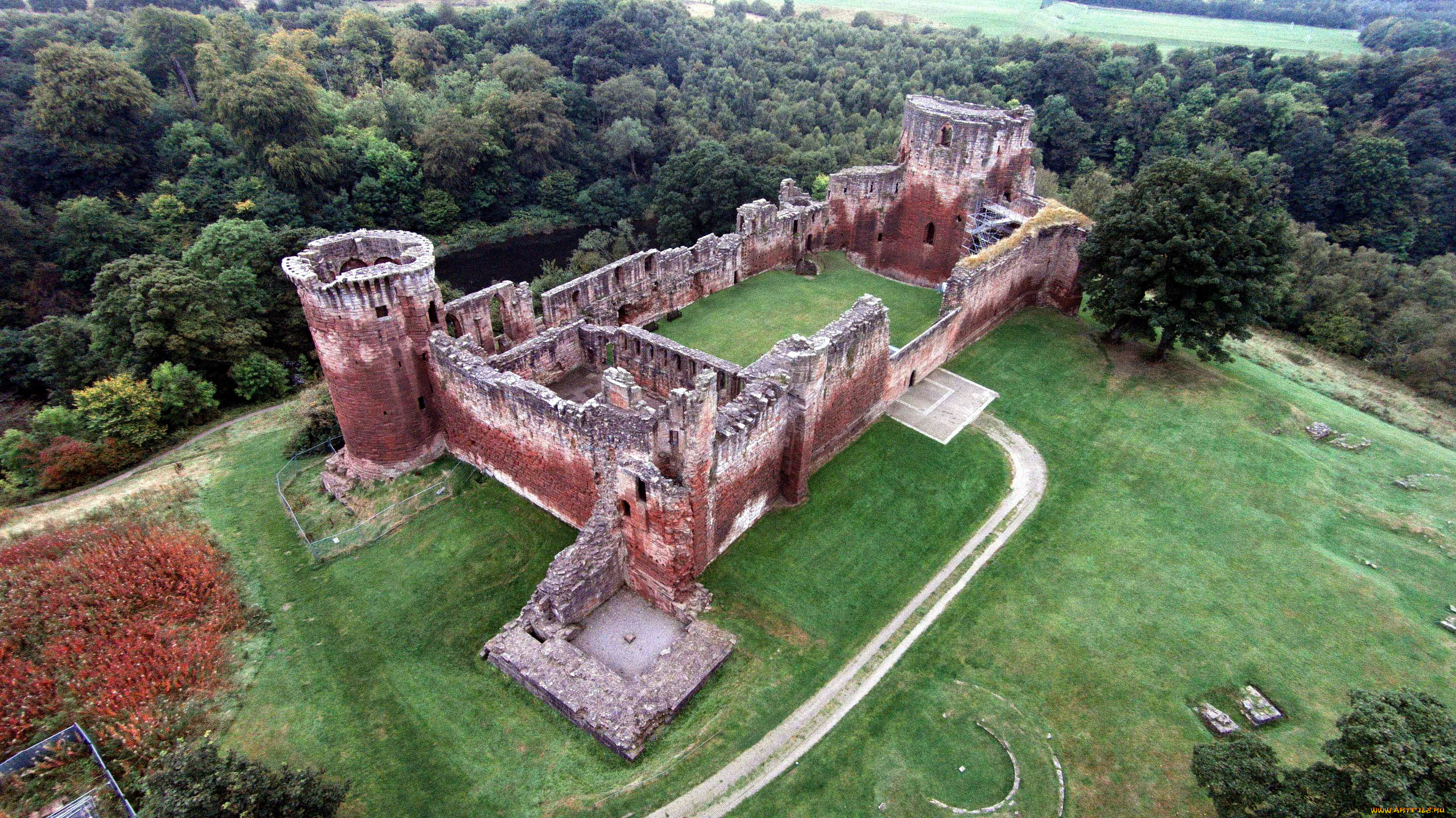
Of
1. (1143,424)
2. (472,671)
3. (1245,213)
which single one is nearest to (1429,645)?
(1143,424)

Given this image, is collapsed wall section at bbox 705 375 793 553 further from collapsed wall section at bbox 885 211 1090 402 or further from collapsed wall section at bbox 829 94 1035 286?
collapsed wall section at bbox 829 94 1035 286

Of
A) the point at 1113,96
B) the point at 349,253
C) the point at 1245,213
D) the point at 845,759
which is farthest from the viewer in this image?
the point at 1113,96

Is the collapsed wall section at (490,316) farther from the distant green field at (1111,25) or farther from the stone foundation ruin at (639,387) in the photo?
the distant green field at (1111,25)

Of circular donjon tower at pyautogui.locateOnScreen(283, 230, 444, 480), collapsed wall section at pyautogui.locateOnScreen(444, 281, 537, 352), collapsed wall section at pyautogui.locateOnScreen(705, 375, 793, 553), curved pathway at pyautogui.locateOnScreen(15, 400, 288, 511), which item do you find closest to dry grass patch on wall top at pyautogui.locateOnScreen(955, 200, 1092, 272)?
collapsed wall section at pyautogui.locateOnScreen(705, 375, 793, 553)

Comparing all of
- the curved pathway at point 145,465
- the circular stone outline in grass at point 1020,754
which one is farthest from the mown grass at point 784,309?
the curved pathway at point 145,465

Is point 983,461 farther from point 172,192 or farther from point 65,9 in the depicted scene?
point 65,9

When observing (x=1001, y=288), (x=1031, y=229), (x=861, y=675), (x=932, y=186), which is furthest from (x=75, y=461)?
(x=1031, y=229)
